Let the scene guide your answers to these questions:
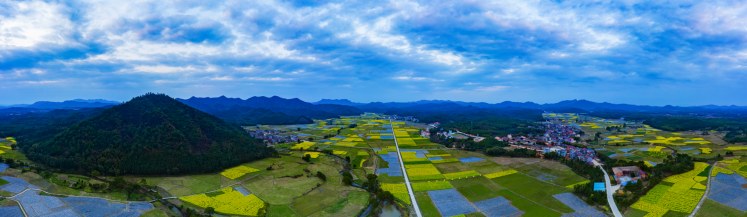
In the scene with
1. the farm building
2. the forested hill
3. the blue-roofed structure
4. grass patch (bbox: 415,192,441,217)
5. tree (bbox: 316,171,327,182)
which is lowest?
grass patch (bbox: 415,192,441,217)

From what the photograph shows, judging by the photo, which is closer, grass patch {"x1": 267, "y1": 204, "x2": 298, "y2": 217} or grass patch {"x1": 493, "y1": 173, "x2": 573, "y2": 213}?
grass patch {"x1": 267, "y1": 204, "x2": 298, "y2": 217}

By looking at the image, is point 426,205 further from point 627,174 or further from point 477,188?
point 627,174

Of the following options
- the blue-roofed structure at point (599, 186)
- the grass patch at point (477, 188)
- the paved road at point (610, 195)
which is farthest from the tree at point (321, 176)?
the blue-roofed structure at point (599, 186)

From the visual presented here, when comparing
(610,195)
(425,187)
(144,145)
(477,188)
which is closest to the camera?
(610,195)

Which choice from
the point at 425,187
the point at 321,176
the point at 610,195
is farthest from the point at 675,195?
the point at 321,176

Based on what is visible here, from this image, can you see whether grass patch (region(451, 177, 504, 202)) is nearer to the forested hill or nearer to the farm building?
the farm building

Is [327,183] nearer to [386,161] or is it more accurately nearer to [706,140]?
[386,161]

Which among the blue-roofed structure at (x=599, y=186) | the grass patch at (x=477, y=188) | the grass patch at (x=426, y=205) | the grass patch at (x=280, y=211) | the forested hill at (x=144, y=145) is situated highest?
the forested hill at (x=144, y=145)

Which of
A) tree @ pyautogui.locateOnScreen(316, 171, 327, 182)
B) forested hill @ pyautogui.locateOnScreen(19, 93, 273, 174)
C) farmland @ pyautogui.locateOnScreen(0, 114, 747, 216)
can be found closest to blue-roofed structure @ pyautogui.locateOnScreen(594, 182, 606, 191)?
farmland @ pyautogui.locateOnScreen(0, 114, 747, 216)

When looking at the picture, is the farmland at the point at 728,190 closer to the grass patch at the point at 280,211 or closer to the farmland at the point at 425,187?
the farmland at the point at 425,187
